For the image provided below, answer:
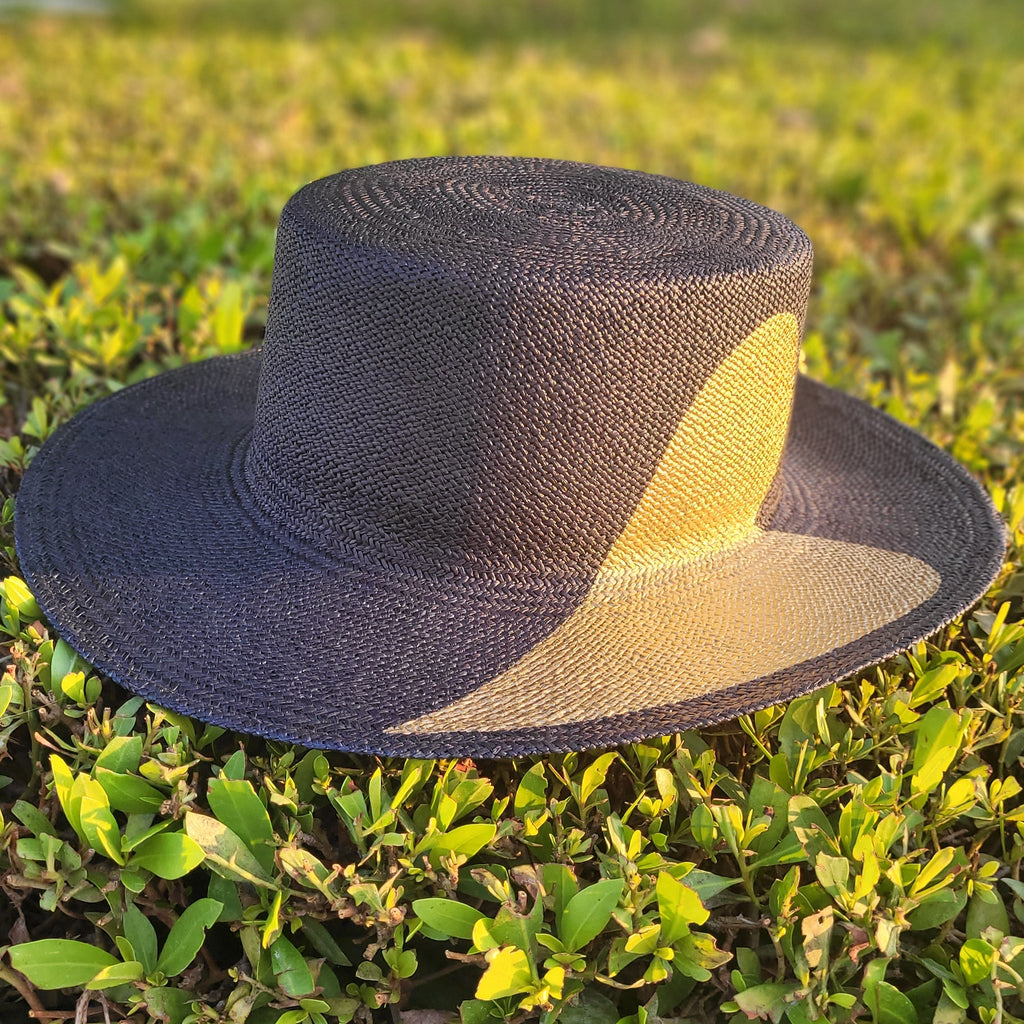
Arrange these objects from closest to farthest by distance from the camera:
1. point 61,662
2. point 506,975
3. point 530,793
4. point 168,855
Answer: point 506,975 → point 168,855 → point 530,793 → point 61,662

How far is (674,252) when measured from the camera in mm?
1631

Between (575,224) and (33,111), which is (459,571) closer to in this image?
(575,224)

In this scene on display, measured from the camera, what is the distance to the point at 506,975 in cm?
135

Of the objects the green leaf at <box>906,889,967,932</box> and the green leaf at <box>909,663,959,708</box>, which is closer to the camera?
the green leaf at <box>906,889,967,932</box>

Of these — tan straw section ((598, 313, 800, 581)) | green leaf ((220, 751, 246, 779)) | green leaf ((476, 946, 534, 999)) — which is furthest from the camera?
tan straw section ((598, 313, 800, 581))

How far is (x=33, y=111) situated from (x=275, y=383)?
3643mm

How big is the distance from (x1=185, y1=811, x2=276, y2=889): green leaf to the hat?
0.50ft

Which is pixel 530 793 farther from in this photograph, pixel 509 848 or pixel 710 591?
pixel 710 591

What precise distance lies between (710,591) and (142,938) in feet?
3.24

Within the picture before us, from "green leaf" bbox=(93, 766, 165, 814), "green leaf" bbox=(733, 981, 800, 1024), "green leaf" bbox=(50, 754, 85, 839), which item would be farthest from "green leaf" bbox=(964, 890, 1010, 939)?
"green leaf" bbox=(50, 754, 85, 839)

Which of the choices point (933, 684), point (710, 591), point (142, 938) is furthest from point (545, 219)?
point (142, 938)

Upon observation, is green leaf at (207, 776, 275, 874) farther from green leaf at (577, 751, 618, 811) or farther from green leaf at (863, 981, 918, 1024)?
green leaf at (863, 981, 918, 1024)

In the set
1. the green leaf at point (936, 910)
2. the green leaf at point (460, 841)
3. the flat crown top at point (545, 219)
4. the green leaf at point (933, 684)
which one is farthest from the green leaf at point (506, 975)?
the flat crown top at point (545, 219)

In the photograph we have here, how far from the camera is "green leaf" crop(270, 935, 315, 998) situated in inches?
55.5
